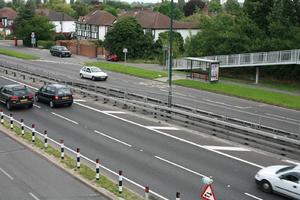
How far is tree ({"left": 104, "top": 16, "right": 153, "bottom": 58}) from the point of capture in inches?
2825

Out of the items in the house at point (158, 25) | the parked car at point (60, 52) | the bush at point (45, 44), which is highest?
the house at point (158, 25)

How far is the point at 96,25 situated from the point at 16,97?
6879cm

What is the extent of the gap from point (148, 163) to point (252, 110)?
1753 centimetres

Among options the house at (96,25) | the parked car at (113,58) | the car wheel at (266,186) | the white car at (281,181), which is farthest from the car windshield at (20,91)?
the house at (96,25)

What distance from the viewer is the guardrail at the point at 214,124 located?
21.4m

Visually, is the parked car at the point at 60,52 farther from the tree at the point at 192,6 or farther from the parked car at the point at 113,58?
the tree at the point at 192,6

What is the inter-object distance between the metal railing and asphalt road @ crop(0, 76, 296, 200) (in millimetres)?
23073

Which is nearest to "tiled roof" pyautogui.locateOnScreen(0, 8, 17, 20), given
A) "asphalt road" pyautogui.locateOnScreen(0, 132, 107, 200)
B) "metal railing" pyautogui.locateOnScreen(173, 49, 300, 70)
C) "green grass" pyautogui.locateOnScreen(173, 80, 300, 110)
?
"metal railing" pyautogui.locateOnScreen(173, 49, 300, 70)

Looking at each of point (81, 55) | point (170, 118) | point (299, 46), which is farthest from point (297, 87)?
point (81, 55)

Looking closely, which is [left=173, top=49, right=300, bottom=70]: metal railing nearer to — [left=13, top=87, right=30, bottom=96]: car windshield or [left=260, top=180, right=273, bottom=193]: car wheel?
[left=13, top=87, right=30, bottom=96]: car windshield

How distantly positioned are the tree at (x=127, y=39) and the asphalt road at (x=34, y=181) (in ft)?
170

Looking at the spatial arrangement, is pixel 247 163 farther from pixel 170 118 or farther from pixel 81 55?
pixel 81 55

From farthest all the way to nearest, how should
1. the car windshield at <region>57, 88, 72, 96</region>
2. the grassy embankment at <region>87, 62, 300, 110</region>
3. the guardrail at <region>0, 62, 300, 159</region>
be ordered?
the grassy embankment at <region>87, 62, 300, 110</region>, the car windshield at <region>57, 88, 72, 96</region>, the guardrail at <region>0, 62, 300, 159</region>

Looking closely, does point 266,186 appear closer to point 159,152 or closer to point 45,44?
point 159,152
